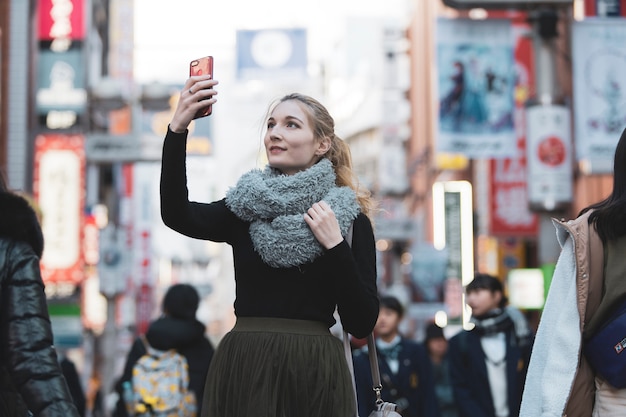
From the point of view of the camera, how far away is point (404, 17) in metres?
59.5

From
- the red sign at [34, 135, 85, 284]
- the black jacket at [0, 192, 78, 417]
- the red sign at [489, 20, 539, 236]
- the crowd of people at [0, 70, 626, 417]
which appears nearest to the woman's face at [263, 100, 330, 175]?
the crowd of people at [0, 70, 626, 417]

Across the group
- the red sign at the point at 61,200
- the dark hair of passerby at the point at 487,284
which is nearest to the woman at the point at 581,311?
the dark hair of passerby at the point at 487,284

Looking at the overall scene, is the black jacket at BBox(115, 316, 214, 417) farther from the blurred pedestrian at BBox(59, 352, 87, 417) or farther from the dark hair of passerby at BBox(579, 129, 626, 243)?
the dark hair of passerby at BBox(579, 129, 626, 243)

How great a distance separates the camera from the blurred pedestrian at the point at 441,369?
10.0 metres

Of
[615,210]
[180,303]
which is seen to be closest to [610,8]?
[180,303]

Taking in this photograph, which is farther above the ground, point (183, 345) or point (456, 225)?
point (456, 225)

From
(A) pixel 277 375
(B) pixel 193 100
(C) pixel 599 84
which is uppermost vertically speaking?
(C) pixel 599 84

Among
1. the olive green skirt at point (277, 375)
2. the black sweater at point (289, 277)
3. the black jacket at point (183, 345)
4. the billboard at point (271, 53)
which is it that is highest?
the billboard at point (271, 53)

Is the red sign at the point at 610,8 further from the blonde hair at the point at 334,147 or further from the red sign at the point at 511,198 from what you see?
the blonde hair at the point at 334,147

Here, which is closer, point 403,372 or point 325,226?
point 325,226

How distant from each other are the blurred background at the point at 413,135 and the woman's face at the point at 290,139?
0.99 feet

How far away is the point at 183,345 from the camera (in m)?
7.75

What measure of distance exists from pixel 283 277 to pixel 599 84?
10.6 metres

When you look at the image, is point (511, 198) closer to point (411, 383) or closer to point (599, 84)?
point (599, 84)
